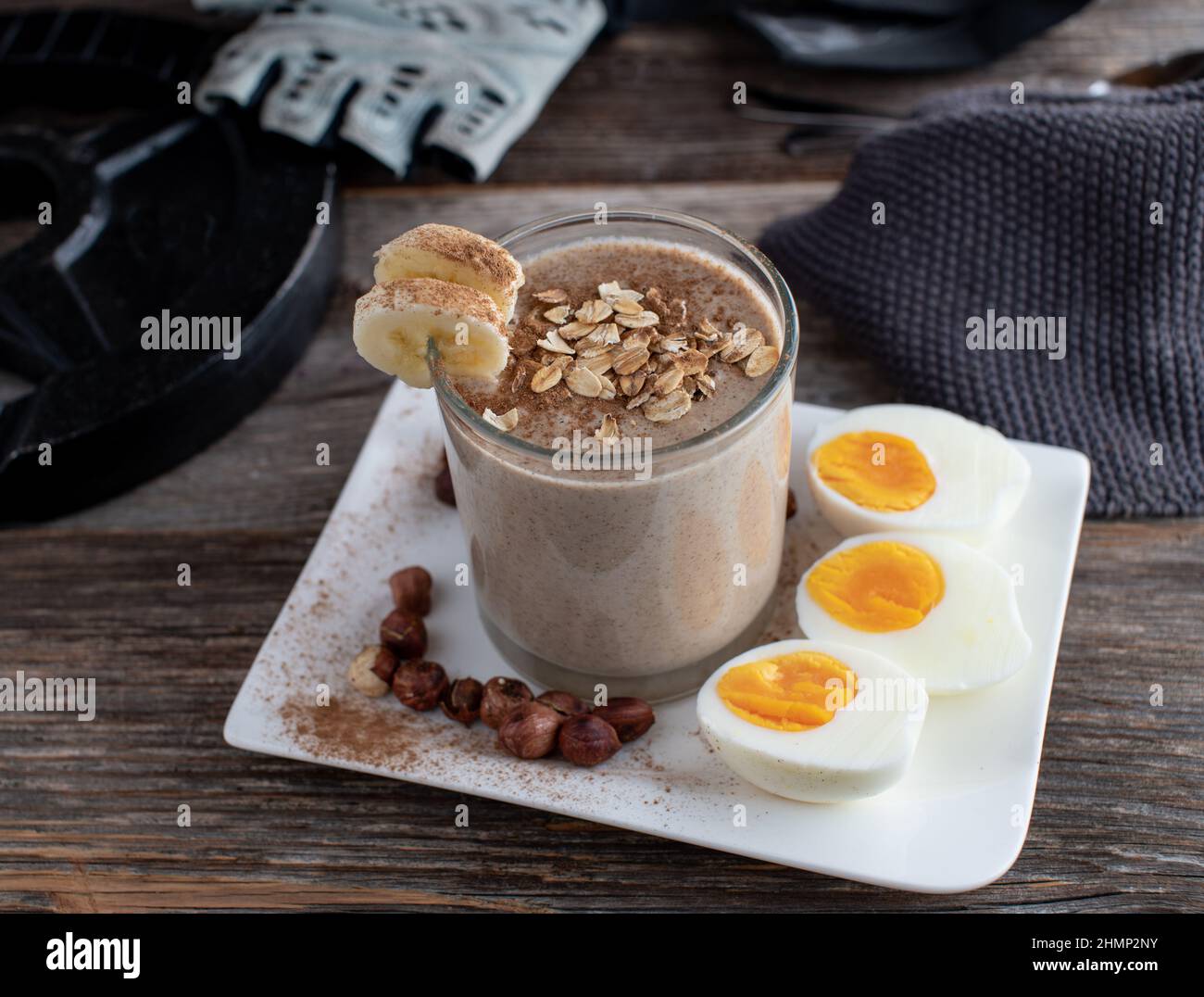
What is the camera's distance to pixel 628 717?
1.60 metres

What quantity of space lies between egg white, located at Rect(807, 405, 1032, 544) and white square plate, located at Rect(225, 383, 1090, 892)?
0.07m

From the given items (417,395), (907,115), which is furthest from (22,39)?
(907,115)

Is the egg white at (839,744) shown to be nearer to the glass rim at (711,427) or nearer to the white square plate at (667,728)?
the white square plate at (667,728)

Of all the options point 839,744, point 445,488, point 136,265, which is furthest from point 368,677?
point 136,265

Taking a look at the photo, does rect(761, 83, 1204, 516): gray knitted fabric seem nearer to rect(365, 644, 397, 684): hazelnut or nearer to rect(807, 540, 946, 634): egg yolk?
rect(807, 540, 946, 634): egg yolk

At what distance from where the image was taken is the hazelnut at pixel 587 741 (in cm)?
155

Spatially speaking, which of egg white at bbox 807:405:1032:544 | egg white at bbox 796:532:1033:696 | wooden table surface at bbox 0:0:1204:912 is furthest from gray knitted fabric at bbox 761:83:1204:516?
egg white at bbox 796:532:1033:696

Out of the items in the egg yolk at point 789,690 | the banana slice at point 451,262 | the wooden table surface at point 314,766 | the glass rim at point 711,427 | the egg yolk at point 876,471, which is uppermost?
the banana slice at point 451,262

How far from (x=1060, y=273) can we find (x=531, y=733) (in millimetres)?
1240

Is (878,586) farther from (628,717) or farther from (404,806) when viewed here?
(404,806)

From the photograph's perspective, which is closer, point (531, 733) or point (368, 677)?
point (531, 733)

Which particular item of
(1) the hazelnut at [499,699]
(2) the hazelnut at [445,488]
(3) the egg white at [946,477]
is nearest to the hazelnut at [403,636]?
(1) the hazelnut at [499,699]

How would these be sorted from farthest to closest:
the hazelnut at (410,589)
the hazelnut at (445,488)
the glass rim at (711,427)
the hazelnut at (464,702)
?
1. the hazelnut at (445,488)
2. the hazelnut at (410,589)
3. the hazelnut at (464,702)
4. the glass rim at (711,427)

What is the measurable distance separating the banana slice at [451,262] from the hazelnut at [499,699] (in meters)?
0.52
